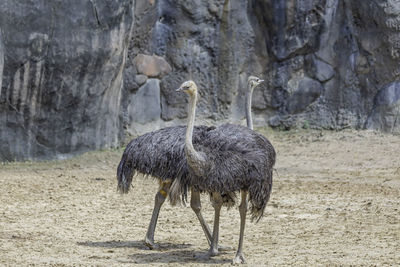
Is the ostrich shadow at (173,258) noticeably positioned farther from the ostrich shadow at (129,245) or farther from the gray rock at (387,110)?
the gray rock at (387,110)

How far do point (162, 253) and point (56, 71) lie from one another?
214 inches

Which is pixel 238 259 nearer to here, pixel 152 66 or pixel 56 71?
pixel 56 71

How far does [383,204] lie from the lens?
8398 millimetres

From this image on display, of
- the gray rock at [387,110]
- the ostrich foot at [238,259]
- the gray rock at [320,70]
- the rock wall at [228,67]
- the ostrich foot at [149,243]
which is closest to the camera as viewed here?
the ostrich foot at [238,259]

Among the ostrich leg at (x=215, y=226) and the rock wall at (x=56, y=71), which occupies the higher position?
the rock wall at (x=56, y=71)

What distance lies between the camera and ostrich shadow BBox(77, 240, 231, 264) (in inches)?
243

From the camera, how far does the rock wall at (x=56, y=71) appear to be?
10.9 metres

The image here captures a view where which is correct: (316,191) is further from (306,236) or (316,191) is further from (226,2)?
(226,2)

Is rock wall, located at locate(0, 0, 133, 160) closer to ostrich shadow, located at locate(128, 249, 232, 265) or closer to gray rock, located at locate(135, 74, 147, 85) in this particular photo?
gray rock, located at locate(135, 74, 147, 85)

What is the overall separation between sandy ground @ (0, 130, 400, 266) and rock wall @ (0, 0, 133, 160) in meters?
0.37

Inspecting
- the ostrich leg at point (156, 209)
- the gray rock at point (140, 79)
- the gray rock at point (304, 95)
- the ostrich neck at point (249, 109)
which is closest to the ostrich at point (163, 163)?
the ostrich leg at point (156, 209)

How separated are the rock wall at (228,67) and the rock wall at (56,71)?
22 mm

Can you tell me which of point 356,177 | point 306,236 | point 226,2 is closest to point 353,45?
point 226,2

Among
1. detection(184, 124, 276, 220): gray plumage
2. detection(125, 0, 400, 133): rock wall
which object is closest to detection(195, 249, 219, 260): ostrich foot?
detection(184, 124, 276, 220): gray plumage
